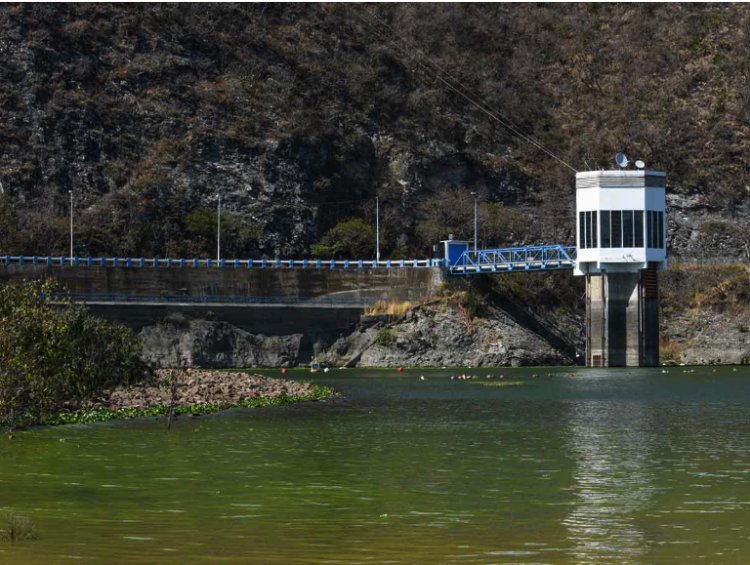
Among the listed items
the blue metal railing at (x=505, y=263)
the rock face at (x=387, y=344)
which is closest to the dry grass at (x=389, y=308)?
the rock face at (x=387, y=344)

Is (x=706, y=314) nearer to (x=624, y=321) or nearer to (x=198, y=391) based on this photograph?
(x=624, y=321)

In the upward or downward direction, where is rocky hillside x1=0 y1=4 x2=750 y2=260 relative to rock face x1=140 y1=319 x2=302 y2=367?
upward

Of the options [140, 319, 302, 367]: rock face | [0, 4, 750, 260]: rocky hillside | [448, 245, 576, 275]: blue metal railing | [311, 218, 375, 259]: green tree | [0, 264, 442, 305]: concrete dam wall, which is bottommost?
[140, 319, 302, 367]: rock face

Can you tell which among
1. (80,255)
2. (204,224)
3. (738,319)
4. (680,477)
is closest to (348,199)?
(204,224)

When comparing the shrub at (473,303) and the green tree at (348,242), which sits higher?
the green tree at (348,242)

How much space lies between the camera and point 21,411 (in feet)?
185

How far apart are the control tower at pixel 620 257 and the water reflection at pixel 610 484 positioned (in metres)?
49.3

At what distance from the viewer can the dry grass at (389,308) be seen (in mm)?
121438

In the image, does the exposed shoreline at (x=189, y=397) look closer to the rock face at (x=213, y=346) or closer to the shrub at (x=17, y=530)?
the shrub at (x=17, y=530)

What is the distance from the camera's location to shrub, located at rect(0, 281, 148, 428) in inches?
2163

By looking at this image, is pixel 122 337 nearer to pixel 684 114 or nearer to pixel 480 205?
pixel 480 205

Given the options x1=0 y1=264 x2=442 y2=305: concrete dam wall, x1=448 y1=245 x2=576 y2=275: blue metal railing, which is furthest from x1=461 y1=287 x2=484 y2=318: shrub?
x1=0 y1=264 x2=442 y2=305: concrete dam wall

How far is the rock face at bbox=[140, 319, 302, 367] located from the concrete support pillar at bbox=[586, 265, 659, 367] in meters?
25.4

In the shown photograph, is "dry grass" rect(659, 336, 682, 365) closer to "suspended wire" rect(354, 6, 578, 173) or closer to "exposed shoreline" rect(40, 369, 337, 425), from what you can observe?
"suspended wire" rect(354, 6, 578, 173)
